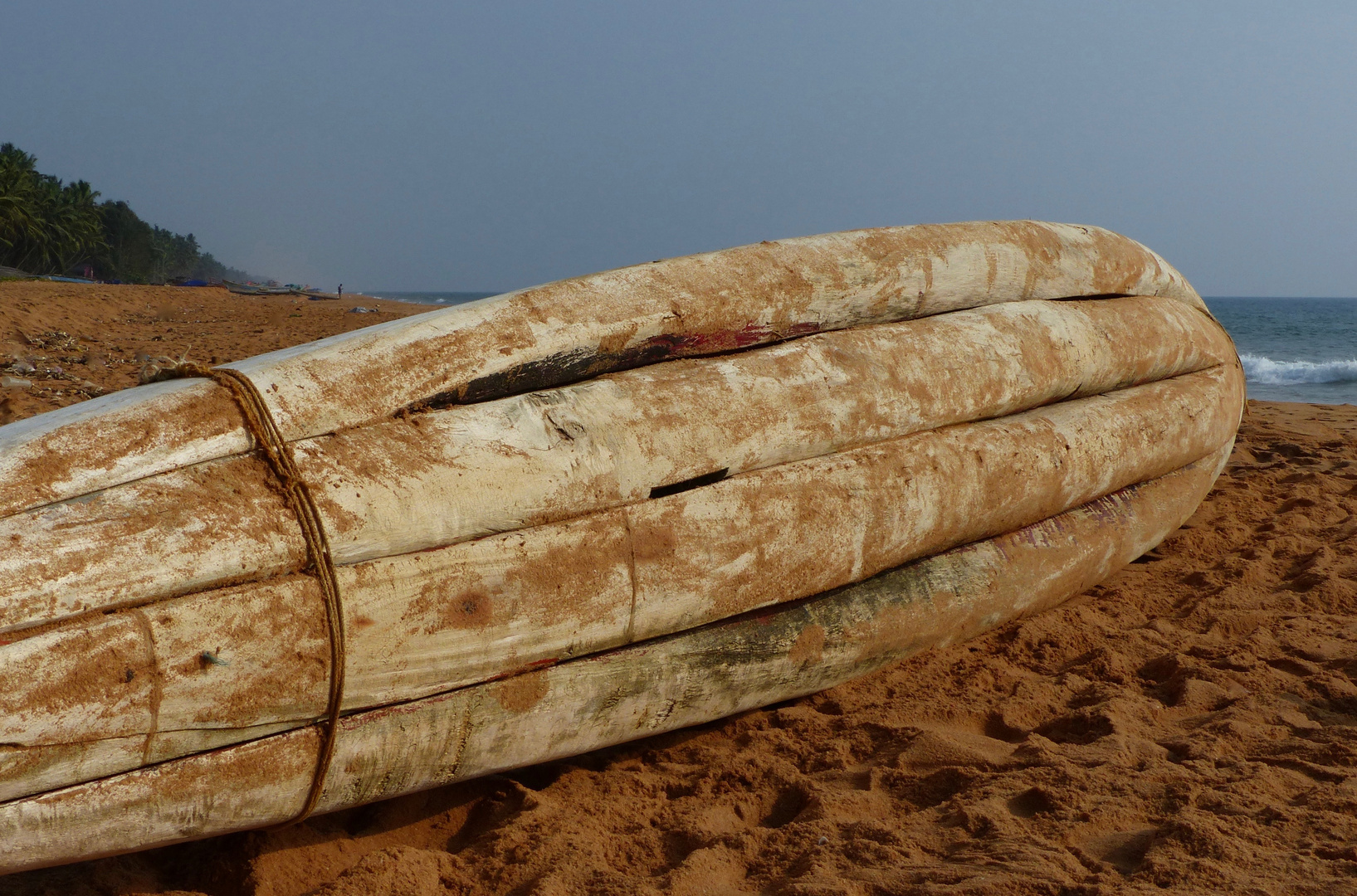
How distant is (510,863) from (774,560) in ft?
3.72

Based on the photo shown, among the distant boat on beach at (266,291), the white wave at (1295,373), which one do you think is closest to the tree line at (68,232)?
the distant boat on beach at (266,291)

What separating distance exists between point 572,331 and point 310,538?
1.07m

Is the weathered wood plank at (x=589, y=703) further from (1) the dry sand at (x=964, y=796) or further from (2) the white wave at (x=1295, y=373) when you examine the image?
(2) the white wave at (x=1295, y=373)

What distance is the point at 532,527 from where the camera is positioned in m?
2.56

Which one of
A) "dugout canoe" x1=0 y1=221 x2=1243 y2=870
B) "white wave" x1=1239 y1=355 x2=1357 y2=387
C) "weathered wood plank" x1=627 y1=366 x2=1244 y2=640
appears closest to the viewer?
"dugout canoe" x1=0 y1=221 x2=1243 y2=870

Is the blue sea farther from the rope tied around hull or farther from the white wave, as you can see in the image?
the rope tied around hull

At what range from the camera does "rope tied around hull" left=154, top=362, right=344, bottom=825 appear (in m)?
2.22

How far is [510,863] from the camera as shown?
2.33m

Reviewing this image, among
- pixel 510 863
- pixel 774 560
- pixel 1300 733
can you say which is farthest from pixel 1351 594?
pixel 510 863

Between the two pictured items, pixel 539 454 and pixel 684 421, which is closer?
pixel 539 454

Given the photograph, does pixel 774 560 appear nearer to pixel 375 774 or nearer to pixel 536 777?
pixel 536 777

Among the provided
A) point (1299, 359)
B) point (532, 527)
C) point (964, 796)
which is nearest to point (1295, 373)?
point (1299, 359)

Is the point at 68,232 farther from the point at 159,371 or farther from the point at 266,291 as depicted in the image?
the point at 159,371

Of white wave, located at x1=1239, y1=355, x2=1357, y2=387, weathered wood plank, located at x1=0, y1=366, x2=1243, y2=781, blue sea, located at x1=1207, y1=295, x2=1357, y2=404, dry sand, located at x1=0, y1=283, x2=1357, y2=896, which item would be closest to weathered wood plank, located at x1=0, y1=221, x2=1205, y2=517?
weathered wood plank, located at x1=0, y1=366, x2=1243, y2=781
